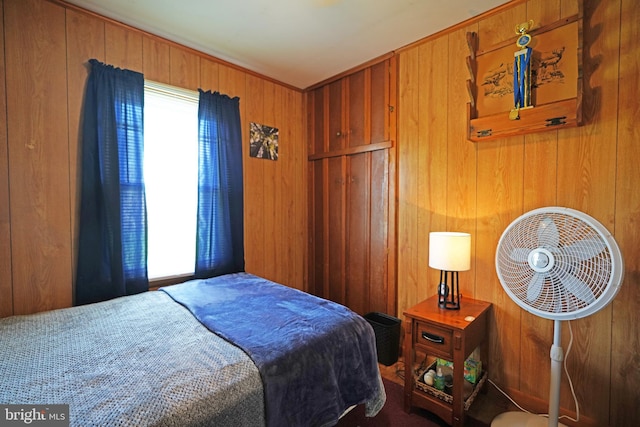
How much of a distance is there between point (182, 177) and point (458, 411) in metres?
2.50

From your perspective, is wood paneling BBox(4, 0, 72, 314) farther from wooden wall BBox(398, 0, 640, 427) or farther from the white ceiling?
wooden wall BBox(398, 0, 640, 427)

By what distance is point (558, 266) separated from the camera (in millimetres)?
1259

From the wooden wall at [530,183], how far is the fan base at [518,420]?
22cm

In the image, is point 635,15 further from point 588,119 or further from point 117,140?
point 117,140

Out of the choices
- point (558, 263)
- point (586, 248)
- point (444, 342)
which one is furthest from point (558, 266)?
point (444, 342)

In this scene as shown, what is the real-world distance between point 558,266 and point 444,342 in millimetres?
730

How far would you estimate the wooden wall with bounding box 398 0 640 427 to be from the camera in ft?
4.93

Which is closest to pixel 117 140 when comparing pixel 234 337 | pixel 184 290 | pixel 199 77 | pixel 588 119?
pixel 199 77

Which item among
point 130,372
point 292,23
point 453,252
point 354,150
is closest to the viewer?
point 130,372

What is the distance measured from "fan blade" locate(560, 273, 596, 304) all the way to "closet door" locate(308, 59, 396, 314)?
1.34m

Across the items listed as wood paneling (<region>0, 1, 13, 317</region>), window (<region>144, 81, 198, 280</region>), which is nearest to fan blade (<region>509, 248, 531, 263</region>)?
window (<region>144, 81, 198, 280</region>)

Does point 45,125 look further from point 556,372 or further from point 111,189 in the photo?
point 556,372

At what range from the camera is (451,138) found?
84.4 inches

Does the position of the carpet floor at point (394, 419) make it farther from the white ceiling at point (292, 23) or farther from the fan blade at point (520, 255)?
the white ceiling at point (292, 23)
